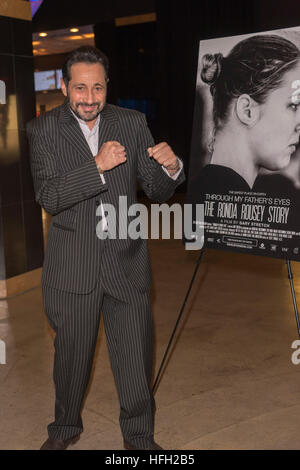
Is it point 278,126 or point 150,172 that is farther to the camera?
point 278,126

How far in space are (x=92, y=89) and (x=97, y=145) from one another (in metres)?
0.25

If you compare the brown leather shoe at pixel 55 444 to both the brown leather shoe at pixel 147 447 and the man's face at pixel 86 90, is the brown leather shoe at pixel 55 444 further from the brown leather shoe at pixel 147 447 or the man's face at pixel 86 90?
the man's face at pixel 86 90

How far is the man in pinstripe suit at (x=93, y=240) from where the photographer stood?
209 cm

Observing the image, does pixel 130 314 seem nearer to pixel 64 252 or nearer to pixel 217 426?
pixel 64 252

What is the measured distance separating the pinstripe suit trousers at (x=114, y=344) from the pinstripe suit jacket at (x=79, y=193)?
0.07 m

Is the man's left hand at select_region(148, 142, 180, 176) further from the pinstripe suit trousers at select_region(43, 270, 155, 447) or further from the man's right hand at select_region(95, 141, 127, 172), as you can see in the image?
the pinstripe suit trousers at select_region(43, 270, 155, 447)

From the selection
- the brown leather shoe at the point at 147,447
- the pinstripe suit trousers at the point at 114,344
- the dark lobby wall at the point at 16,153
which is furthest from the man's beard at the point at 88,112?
the dark lobby wall at the point at 16,153

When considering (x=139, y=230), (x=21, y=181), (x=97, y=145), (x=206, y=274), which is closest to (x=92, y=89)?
(x=97, y=145)

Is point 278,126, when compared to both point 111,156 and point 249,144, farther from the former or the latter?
point 111,156

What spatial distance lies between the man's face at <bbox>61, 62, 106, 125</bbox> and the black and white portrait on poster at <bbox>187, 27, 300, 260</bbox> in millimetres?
948

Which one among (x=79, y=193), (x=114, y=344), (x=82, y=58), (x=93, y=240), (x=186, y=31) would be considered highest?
(x=186, y=31)

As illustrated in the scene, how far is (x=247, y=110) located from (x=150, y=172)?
2.48 feet

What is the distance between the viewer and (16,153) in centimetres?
520

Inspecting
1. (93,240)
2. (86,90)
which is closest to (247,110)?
(86,90)
